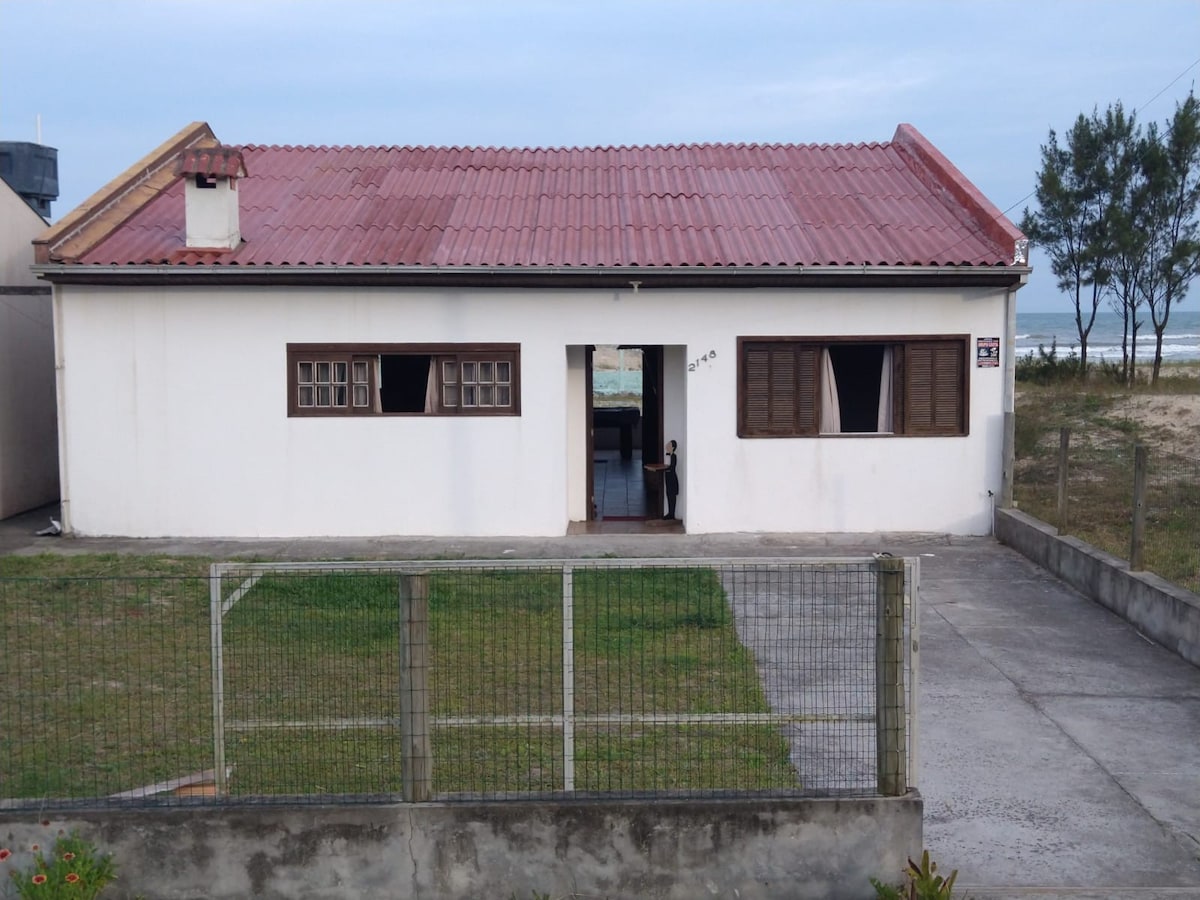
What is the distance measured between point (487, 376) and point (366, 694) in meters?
8.04

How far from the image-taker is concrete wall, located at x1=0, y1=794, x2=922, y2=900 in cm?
583

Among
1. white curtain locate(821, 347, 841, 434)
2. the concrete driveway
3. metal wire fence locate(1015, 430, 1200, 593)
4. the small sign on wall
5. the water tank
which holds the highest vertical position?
the water tank

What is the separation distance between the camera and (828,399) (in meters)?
15.7

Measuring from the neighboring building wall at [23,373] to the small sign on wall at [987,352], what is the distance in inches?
477

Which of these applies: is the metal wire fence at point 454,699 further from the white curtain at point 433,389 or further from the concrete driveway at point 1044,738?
the white curtain at point 433,389

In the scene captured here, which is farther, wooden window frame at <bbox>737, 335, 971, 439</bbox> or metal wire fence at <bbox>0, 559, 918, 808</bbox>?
wooden window frame at <bbox>737, 335, 971, 439</bbox>

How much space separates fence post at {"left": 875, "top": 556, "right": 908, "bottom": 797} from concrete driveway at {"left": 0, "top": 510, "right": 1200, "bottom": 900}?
600 mm

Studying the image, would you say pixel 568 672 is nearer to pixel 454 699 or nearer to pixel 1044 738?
pixel 454 699

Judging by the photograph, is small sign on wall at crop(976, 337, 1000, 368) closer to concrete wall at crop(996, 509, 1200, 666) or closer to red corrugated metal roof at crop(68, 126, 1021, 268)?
red corrugated metal roof at crop(68, 126, 1021, 268)

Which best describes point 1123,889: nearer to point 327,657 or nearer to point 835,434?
point 327,657

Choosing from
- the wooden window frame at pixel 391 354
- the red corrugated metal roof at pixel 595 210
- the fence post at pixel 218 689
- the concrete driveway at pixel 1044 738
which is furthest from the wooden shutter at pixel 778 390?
the fence post at pixel 218 689

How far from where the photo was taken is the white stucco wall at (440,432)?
15367mm

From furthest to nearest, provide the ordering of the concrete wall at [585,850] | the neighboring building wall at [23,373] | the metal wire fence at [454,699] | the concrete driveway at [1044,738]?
the neighboring building wall at [23,373] → the concrete driveway at [1044,738] → the metal wire fence at [454,699] → the concrete wall at [585,850]

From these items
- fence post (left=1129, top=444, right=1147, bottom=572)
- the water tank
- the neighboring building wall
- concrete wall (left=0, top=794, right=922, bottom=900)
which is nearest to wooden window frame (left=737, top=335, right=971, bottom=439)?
fence post (left=1129, top=444, right=1147, bottom=572)
